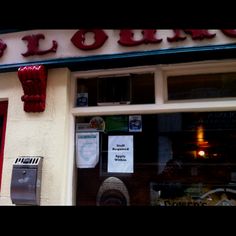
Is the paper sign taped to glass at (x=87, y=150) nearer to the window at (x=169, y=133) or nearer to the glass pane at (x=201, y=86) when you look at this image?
the window at (x=169, y=133)

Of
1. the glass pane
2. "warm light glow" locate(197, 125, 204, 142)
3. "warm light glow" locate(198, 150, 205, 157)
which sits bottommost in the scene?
"warm light glow" locate(198, 150, 205, 157)

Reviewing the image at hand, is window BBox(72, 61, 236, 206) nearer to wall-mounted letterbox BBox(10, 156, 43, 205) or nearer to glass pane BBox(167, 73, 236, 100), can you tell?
glass pane BBox(167, 73, 236, 100)

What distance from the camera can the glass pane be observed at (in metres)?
3.74

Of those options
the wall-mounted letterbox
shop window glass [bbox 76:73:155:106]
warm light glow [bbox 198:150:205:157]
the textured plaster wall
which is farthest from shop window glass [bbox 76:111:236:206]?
the wall-mounted letterbox

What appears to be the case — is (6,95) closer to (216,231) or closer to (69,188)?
(69,188)

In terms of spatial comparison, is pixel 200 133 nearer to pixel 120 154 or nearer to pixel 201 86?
pixel 201 86

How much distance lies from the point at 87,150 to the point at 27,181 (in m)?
0.78

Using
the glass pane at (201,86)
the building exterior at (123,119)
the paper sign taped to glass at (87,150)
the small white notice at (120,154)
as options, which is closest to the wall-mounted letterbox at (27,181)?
the building exterior at (123,119)

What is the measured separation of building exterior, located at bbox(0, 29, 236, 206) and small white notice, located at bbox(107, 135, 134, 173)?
0.01 metres

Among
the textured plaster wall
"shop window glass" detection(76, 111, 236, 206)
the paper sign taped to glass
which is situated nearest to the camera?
"shop window glass" detection(76, 111, 236, 206)

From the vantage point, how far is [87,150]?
396cm

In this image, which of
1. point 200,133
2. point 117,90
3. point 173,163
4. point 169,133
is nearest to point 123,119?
point 117,90

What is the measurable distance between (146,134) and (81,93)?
0.98 meters
